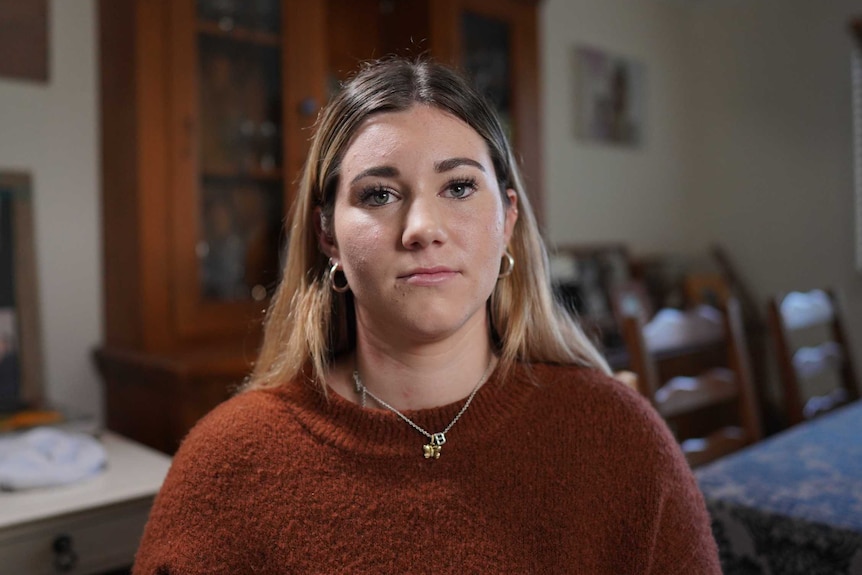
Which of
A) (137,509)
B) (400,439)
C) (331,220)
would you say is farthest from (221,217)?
(400,439)

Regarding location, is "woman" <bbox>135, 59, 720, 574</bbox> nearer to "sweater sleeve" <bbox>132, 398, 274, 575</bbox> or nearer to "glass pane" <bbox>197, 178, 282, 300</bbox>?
"sweater sleeve" <bbox>132, 398, 274, 575</bbox>

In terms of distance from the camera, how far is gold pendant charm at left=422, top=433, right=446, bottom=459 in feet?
2.90

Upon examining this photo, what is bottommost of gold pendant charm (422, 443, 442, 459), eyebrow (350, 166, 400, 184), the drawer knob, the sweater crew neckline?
the drawer knob

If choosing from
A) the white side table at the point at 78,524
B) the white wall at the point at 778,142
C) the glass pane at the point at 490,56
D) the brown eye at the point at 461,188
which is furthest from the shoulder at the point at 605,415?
the white wall at the point at 778,142

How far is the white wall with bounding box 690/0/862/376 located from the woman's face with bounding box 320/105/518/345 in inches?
112

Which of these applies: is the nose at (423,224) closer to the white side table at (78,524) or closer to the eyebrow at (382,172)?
the eyebrow at (382,172)

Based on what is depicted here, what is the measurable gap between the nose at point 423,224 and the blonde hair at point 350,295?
12 cm

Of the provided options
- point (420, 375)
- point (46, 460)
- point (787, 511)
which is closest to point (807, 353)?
point (787, 511)

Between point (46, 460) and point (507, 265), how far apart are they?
79cm

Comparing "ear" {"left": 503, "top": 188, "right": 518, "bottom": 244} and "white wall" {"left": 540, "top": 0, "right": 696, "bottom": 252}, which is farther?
"white wall" {"left": 540, "top": 0, "right": 696, "bottom": 252}

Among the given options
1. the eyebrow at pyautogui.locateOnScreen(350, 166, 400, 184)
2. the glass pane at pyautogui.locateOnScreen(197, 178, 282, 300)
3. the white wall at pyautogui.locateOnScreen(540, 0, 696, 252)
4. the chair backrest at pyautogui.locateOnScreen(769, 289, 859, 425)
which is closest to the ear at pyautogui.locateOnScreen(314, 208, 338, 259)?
the eyebrow at pyautogui.locateOnScreen(350, 166, 400, 184)

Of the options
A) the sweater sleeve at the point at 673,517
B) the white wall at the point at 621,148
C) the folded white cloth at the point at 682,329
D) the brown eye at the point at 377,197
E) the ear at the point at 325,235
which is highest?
the white wall at the point at 621,148

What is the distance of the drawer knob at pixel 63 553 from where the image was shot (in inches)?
44.0

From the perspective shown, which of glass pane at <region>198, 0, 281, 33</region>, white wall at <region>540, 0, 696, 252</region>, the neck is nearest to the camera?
the neck
